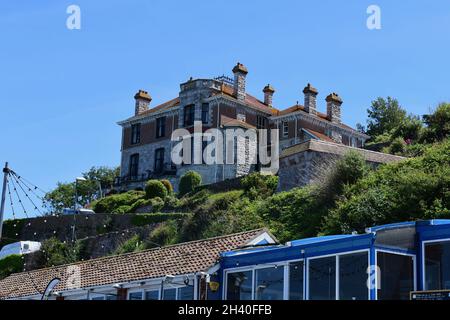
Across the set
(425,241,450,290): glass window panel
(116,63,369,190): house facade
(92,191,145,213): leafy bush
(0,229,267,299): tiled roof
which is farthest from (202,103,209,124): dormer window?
(425,241,450,290): glass window panel

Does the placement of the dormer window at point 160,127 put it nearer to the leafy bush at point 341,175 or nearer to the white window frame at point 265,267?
the leafy bush at point 341,175

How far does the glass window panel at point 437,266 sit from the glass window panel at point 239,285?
466 centimetres

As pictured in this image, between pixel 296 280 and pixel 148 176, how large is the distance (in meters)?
47.2

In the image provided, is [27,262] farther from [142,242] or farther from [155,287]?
[155,287]

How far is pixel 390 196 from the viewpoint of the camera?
1158 inches

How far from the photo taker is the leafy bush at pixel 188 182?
5594 centimetres

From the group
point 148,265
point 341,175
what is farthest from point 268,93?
point 148,265

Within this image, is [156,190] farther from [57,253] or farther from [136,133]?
[136,133]

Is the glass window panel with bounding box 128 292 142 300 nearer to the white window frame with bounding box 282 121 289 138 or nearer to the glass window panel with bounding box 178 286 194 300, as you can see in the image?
the glass window panel with bounding box 178 286 194 300

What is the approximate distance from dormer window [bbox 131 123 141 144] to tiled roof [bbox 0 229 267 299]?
41.0 metres

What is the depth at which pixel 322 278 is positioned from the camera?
685 inches

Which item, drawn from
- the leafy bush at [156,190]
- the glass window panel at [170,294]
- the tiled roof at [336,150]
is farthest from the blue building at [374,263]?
the leafy bush at [156,190]

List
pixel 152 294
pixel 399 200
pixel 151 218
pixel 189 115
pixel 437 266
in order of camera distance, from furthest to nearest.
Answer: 1. pixel 189 115
2. pixel 151 218
3. pixel 399 200
4. pixel 152 294
5. pixel 437 266
